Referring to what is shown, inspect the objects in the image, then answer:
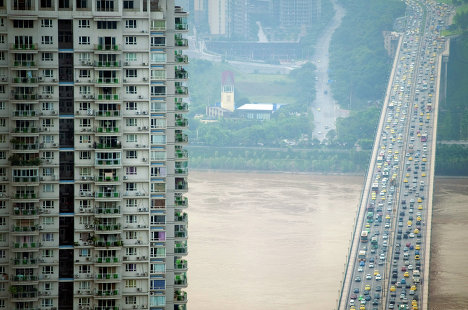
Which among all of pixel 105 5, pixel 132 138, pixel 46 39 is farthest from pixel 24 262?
pixel 105 5

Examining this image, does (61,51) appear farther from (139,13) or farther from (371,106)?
(371,106)

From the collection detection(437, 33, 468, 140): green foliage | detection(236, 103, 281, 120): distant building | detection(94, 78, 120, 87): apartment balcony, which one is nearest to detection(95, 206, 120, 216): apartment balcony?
detection(94, 78, 120, 87): apartment balcony

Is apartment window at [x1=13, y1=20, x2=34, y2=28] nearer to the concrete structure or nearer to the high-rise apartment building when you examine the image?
the high-rise apartment building

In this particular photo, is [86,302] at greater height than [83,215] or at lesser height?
lesser

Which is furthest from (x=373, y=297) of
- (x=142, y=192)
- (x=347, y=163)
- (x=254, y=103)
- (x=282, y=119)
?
(x=254, y=103)

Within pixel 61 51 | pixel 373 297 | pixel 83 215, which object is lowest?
pixel 373 297

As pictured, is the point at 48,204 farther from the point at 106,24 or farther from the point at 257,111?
the point at 257,111
